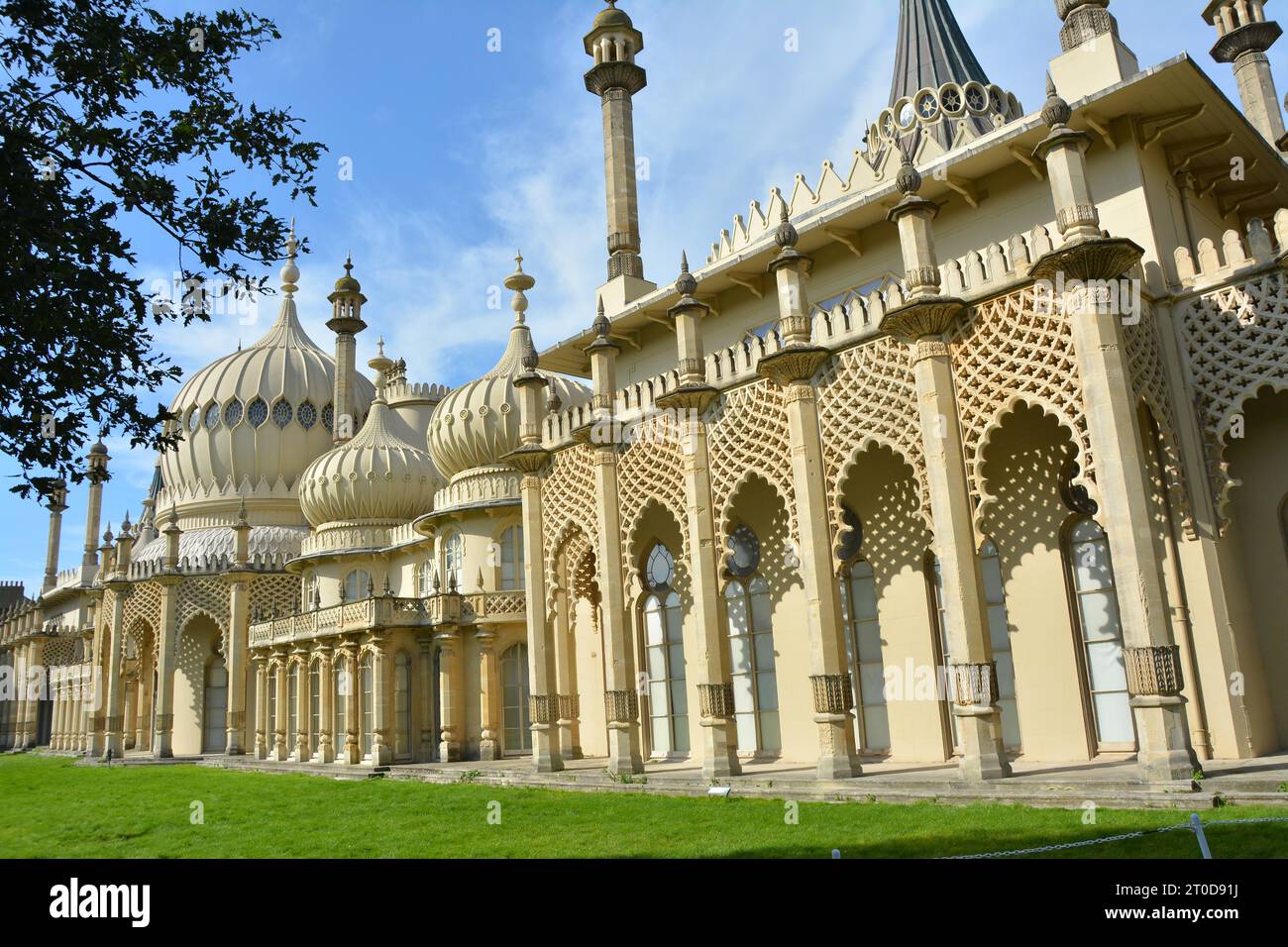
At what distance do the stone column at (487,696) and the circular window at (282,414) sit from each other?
1869 cm

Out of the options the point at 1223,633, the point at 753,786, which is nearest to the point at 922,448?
the point at 1223,633

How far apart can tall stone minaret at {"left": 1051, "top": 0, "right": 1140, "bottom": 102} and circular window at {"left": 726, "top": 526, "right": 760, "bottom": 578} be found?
8518mm

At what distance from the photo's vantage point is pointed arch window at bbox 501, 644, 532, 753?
73.7 feet

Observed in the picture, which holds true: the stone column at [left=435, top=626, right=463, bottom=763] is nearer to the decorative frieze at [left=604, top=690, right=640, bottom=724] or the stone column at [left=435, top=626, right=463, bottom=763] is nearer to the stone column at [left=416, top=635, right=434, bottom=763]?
the stone column at [left=416, top=635, right=434, bottom=763]

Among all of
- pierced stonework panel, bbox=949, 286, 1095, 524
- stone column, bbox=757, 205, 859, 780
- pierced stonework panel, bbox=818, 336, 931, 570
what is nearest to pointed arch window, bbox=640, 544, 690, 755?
stone column, bbox=757, 205, 859, 780

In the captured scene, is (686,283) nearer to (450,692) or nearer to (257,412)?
(450,692)

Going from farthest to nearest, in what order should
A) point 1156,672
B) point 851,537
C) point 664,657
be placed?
point 664,657, point 851,537, point 1156,672

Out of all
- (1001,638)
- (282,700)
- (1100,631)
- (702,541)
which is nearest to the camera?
(1100,631)

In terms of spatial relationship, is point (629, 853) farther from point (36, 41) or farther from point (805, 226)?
point (805, 226)

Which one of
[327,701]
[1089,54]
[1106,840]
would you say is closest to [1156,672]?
[1106,840]

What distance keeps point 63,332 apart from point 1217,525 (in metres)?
12.4

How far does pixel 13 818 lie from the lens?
1655 cm

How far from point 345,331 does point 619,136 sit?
704 inches

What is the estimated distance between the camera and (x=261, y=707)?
2845 centimetres
